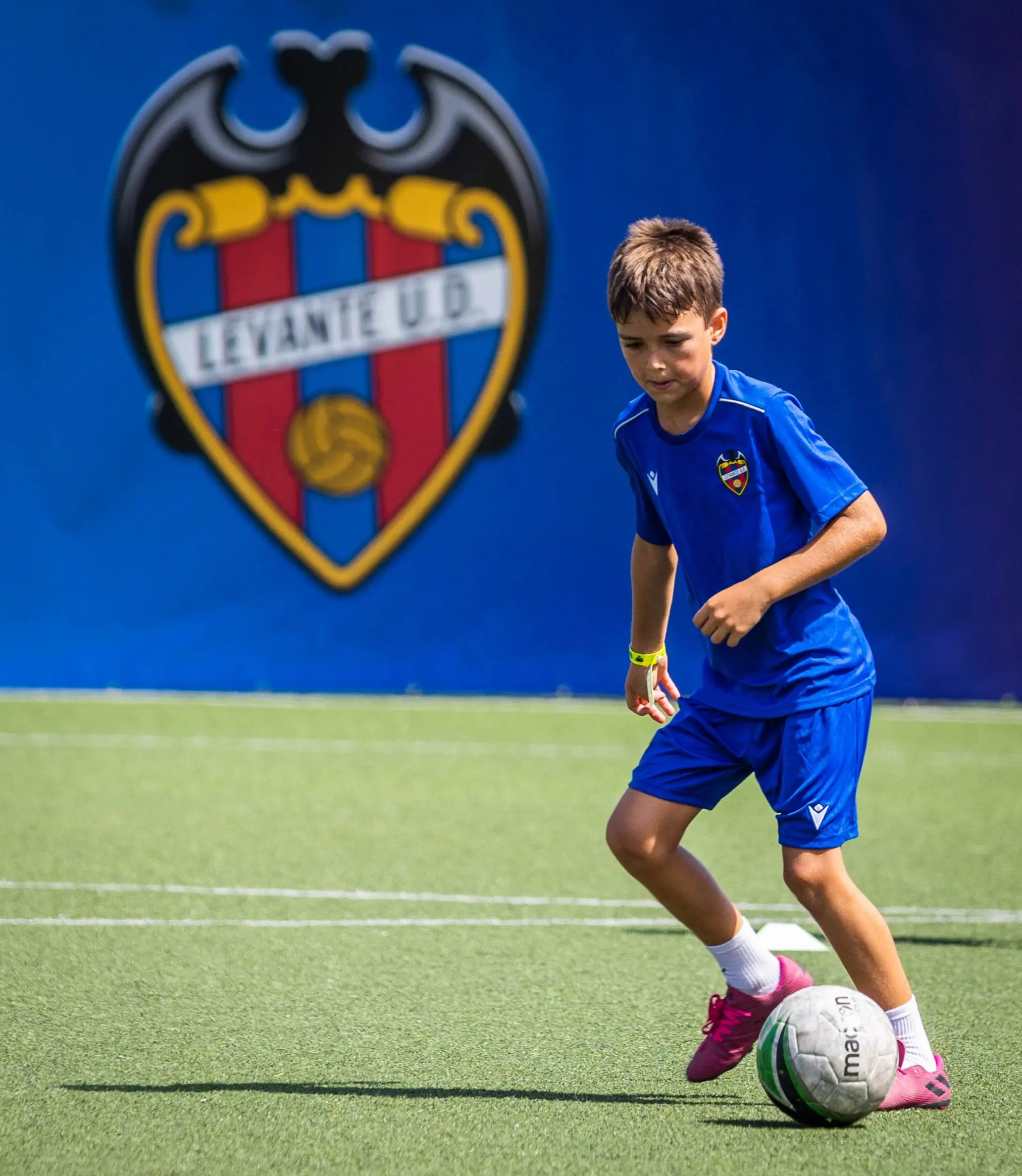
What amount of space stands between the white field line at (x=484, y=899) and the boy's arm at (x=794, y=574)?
6.59ft

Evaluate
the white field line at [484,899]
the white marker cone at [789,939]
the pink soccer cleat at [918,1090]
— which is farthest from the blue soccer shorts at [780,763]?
the white field line at [484,899]

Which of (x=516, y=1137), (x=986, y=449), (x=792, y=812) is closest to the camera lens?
(x=516, y=1137)

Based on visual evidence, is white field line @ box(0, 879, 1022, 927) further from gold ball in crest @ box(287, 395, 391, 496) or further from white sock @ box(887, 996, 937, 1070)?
gold ball in crest @ box(287, 395, 391, 496)

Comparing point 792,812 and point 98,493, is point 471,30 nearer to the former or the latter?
point 98,493

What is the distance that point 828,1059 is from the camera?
9.84 ft

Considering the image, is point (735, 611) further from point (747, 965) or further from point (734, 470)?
point (747, 965)

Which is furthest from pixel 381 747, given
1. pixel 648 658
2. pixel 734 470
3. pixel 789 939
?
pixel 734 470

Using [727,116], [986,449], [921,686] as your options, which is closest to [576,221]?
[727,116]

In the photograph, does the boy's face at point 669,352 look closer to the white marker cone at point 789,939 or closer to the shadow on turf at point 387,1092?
the shadow on turf at point 387,1092

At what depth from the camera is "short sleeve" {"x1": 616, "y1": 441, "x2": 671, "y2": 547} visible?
3447 mm

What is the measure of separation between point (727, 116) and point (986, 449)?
8.51 ft

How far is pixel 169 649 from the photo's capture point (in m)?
10.5

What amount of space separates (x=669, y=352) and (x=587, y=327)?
726cm

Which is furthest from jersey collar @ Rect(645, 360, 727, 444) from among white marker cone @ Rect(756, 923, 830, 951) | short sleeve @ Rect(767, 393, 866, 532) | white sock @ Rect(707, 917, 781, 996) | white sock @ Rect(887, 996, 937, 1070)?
white marker cone @ Rect(756, 923, 830, 951)
